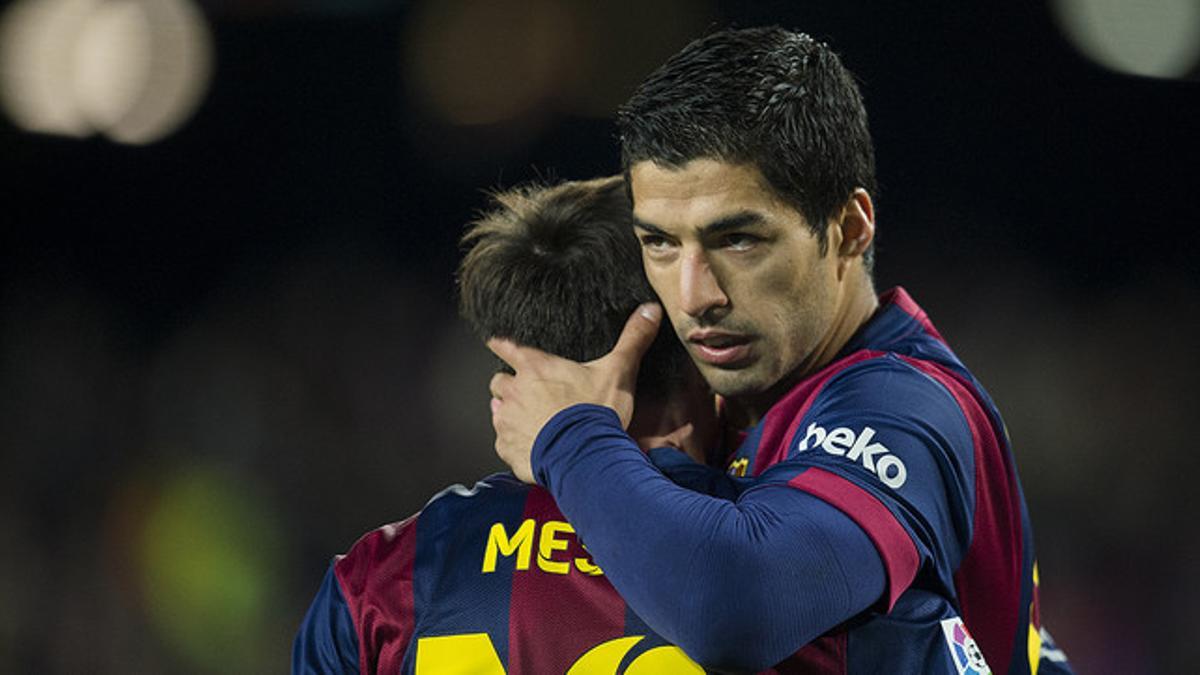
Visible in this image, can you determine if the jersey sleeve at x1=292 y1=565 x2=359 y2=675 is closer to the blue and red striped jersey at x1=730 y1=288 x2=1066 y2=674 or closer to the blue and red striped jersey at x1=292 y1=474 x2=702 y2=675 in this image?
the blue and red striped jersey at x1=292 y1=474 x2=702 y2=675

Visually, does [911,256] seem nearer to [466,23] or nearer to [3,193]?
[466,23]

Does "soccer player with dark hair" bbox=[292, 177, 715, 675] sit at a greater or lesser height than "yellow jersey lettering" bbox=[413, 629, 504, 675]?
greater

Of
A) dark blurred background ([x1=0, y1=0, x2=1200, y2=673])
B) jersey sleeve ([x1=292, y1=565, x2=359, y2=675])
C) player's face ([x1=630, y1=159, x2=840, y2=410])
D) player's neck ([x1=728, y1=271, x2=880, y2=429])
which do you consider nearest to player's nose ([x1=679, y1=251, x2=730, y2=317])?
player's face ([x1=630, y1=159, x2=840, y2=410])

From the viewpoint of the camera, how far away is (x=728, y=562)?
165cm

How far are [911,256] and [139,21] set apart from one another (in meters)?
6.09

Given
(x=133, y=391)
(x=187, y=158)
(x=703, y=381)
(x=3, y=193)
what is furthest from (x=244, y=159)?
(x=703, y=381)

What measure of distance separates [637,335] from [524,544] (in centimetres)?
35

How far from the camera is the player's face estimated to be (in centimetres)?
205

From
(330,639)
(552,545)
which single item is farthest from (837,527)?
(330,639)

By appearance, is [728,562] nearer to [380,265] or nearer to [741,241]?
[741,241]

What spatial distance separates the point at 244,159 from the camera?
9211 mm

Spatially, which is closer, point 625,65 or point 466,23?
point 625,65

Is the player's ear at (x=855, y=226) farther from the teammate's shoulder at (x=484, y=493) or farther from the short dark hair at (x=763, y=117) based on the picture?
the teammate's shoulder at (x=484, y=493)

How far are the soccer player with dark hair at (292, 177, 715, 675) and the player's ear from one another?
1.10ft
